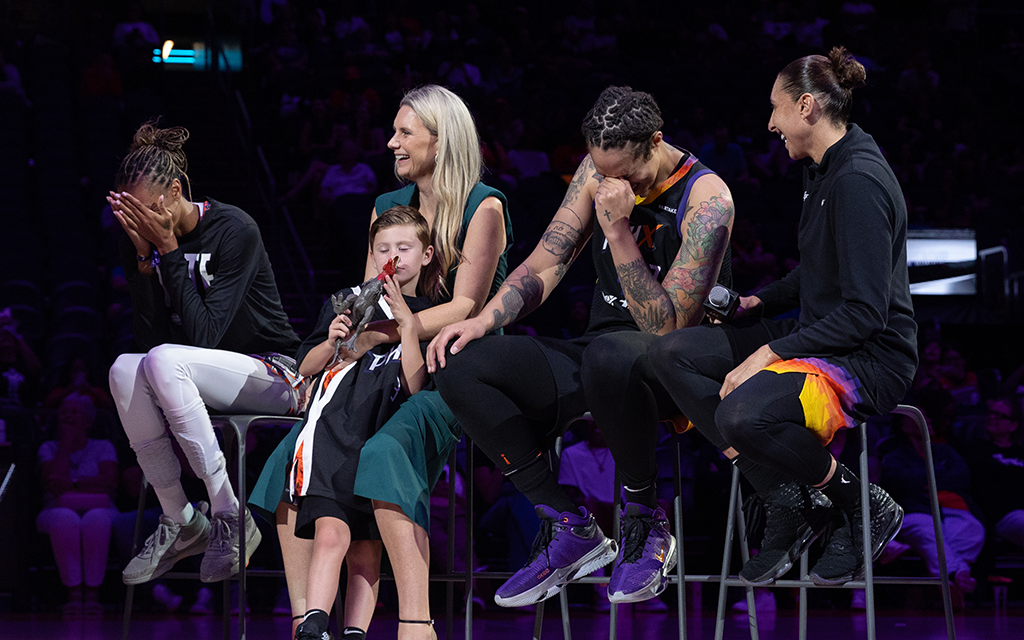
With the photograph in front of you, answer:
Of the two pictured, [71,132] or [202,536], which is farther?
[71,132]

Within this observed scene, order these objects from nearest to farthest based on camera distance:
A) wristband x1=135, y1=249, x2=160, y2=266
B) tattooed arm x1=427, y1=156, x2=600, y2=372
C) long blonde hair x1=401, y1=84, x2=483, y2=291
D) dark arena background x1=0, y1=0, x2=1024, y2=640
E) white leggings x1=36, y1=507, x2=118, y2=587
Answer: tattooed arm x1=427, y1=156, x2=600, y2=372 < long blonde hair x1=401, y1=84, x2=483, y2=291 < wristband x1=135, y1=249, x2=160, y2=266 < white leggings x1=36, y1=507, x2=118, y2=587 < dark arena background x1=0, y1=0, x2=1024, y2=640

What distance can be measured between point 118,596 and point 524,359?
3020 mm

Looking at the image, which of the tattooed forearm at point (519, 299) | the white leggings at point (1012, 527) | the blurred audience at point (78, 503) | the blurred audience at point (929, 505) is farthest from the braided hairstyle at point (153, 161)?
the white leggings at point (1012, 527)

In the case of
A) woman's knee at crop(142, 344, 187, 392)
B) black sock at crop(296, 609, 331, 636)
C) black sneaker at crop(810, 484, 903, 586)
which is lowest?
black sock at crop(296, 609, 331, 636)

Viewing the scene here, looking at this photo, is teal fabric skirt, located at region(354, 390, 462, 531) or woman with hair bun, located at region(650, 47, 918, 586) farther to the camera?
teal fabric skirt, located at region(354, 390, 462, 531)

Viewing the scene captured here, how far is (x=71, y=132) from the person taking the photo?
300 inches

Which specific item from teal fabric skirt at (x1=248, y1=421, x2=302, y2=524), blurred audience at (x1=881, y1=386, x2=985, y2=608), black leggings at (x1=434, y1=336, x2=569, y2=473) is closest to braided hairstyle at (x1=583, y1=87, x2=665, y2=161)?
black leggings at (x1=434, y1=336, x2=569, y2=473)

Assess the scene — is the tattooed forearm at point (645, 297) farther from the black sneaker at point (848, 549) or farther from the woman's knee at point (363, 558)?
the woman's knee at point (363, 558)

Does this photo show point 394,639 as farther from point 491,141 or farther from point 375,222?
point 491,141

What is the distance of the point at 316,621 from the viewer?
228cm

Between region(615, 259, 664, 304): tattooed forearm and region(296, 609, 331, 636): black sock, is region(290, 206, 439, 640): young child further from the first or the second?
region(615, 259, 664, 304): tattooed forearm

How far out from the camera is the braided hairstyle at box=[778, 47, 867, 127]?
234 centimetres

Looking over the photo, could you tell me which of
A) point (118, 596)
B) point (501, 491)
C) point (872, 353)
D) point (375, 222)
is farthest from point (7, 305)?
point (872, 353)

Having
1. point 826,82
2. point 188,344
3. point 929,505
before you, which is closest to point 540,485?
point 826,82
